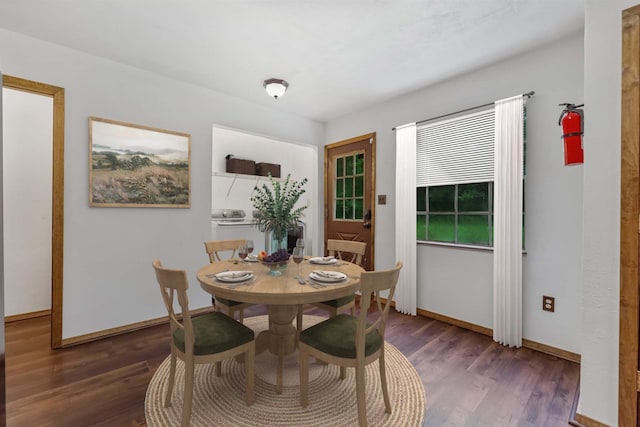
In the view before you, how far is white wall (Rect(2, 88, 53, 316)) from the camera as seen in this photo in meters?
3.01

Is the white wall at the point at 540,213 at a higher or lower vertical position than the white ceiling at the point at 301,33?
lower

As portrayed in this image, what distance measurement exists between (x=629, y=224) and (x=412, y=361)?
1.63 m

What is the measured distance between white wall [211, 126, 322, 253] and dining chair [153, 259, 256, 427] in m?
2.68

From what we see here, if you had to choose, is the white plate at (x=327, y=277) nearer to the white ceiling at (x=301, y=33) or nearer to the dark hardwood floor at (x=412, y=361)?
the dark hardwood floor at (x=412, y=361)

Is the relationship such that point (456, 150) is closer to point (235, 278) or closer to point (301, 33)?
point (301, 33)

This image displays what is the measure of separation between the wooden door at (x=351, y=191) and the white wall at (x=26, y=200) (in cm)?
344

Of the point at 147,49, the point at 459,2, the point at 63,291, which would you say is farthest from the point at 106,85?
the point at 459,2

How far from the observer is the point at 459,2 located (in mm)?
1891

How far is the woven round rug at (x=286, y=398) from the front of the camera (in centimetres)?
159

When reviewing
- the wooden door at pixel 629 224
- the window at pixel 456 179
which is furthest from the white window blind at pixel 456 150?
the wooden door at pixel 629 224

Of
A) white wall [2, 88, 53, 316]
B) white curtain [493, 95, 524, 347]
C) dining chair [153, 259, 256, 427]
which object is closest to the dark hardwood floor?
white curtain [493, 95, 524, 347]

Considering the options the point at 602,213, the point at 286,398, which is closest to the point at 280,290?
the point at 286,398

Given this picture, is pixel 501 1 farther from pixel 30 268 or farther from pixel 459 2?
pixel 30 268

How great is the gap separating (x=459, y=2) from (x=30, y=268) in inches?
189
